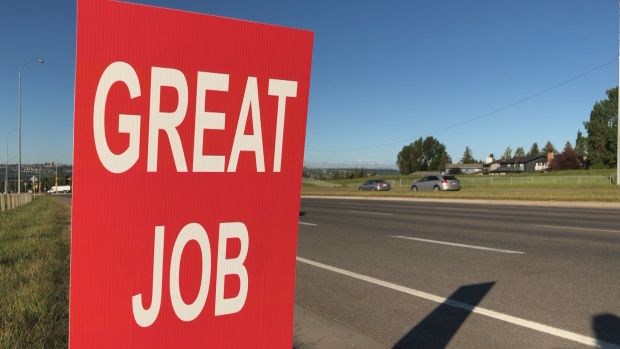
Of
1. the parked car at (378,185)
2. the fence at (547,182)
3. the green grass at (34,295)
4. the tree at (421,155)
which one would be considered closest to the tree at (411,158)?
the tree at (421,155)

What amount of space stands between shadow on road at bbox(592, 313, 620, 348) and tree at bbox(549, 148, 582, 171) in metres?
97.6

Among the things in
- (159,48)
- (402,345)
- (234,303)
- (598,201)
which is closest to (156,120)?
(159,48)

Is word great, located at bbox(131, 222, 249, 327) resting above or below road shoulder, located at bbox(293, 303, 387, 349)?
above

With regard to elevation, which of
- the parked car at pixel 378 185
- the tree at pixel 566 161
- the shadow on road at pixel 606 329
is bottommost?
the parked car at pixel 378 185

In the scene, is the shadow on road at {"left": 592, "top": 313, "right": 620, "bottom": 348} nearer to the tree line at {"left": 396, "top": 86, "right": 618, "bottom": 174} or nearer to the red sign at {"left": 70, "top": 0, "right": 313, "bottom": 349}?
the red sign at {"left": 70, "top": 0, "right": 313, "bottom": 349}

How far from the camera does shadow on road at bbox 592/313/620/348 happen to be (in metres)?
3.67

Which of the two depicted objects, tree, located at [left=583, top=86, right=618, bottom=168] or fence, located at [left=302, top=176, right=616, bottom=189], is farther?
tree, located at [left=583, top=86, right=618, bottom=168]

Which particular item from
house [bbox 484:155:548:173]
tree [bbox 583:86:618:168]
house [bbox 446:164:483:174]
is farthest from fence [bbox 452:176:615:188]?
house [bbox 446:164:483:174]

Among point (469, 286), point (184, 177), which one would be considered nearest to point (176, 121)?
point (184, 177)

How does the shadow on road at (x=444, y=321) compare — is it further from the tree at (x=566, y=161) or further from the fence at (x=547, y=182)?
the tree at (x=566, y=161)

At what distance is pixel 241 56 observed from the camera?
4.95ft

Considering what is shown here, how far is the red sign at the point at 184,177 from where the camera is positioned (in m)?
1.32

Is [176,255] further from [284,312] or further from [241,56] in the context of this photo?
[241,56]

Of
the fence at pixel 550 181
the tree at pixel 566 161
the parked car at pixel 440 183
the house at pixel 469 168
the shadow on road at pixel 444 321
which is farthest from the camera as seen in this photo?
the house at pixel 469 168
